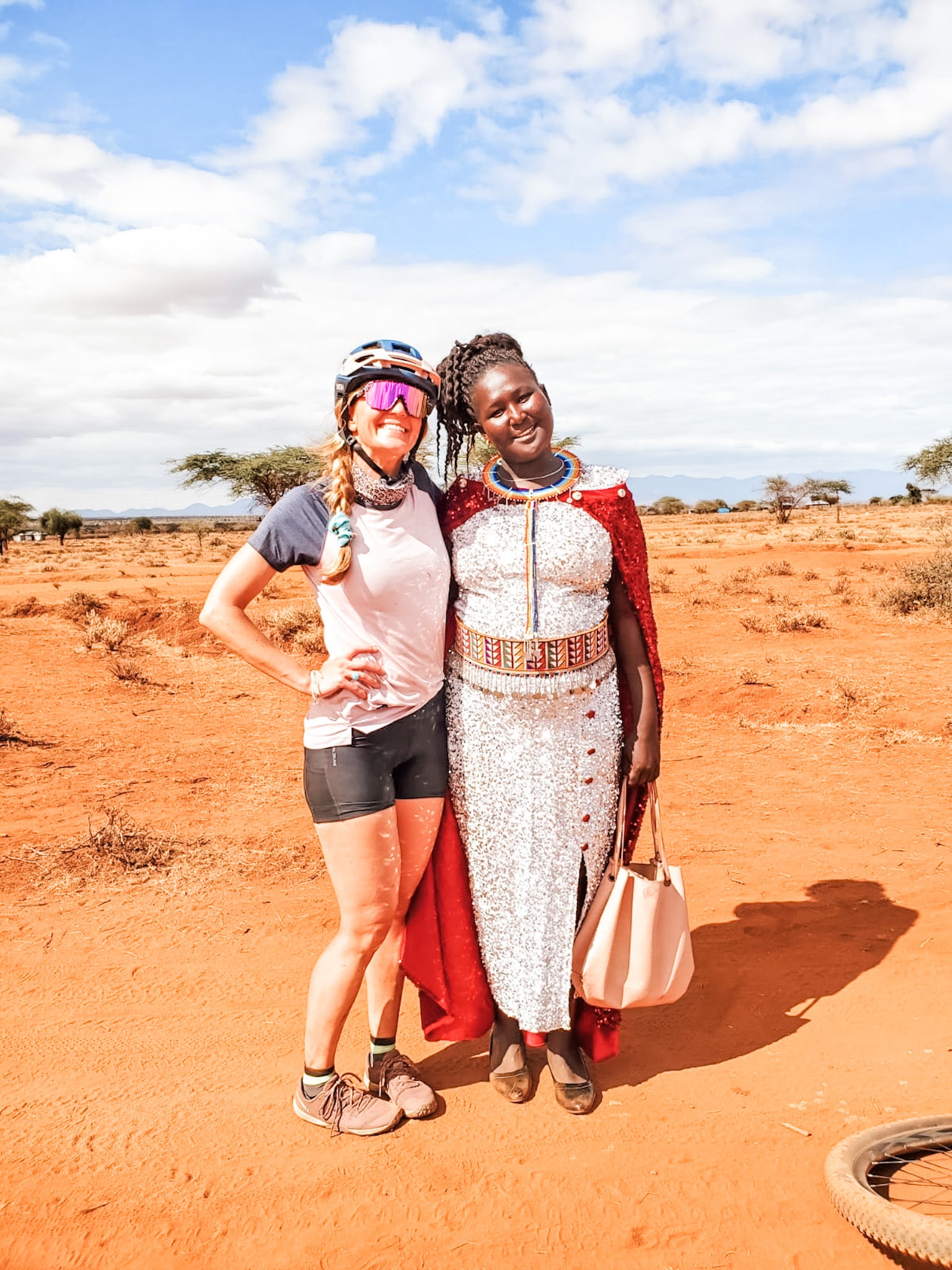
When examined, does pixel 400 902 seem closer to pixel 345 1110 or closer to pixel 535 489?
pixel 345 1110

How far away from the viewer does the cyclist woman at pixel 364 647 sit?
260cm

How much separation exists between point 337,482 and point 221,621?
486mm

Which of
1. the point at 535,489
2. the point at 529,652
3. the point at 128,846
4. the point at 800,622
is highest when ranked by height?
the point at 535,489

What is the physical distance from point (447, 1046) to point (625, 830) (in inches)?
44.1

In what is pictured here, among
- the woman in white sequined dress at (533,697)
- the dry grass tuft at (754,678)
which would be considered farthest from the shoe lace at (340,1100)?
the dry grass tuft at (754,678)

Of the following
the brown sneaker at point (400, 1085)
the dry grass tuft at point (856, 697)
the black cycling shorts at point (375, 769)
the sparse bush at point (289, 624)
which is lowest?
the brown sneaker at point (400, 1085)

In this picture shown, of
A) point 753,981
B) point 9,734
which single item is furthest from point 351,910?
point 9,734

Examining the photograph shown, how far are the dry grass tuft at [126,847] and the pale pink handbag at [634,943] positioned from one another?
2.90m

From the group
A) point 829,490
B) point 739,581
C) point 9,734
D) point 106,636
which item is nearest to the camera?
point 9,734

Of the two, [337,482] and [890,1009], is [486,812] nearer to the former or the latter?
[337,482]

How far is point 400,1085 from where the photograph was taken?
3010 millimetres

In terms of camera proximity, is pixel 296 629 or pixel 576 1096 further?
pixel 296 629

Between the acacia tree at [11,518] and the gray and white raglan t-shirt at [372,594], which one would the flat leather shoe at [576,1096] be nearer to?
the gray and white raglan t-shirt at [372,594]

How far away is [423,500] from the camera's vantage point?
110 inches
